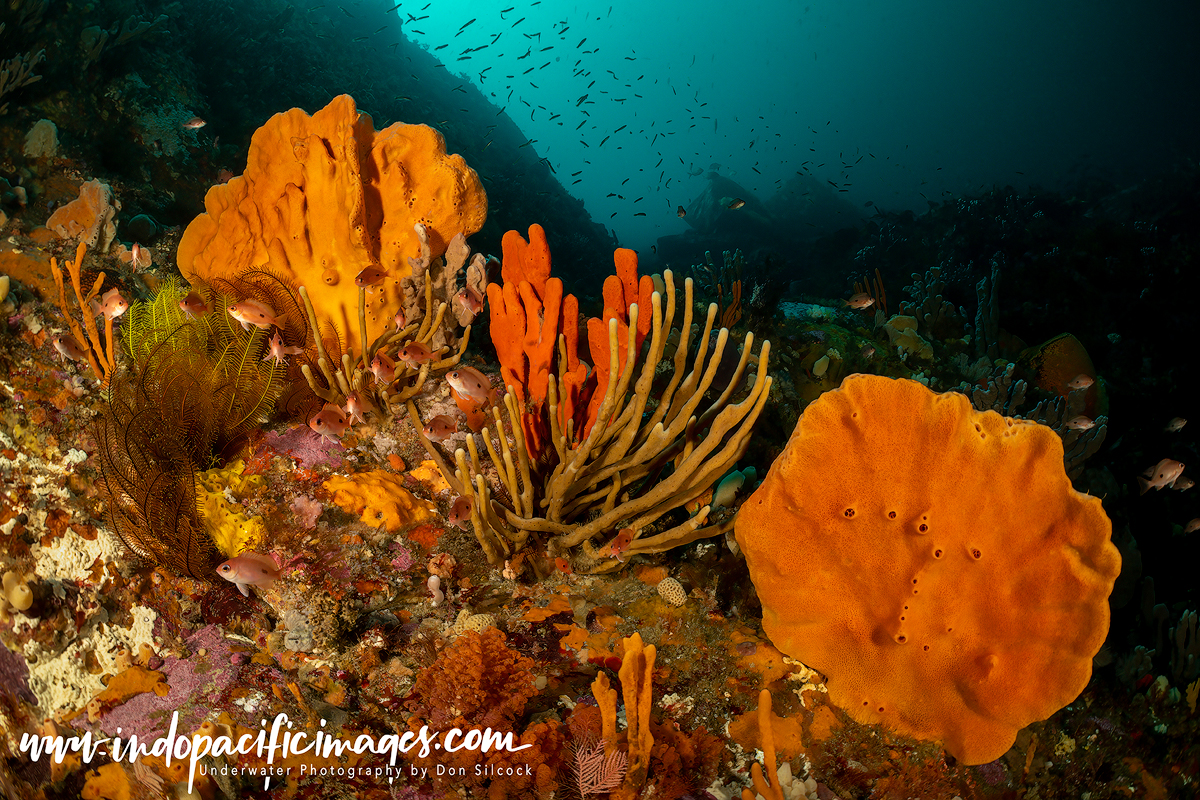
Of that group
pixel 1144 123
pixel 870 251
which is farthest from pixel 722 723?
pixel 1144 123

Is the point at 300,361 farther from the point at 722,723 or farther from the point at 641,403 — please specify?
the point at 722,723

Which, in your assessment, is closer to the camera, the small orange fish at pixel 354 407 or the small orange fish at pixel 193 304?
the small orange fish at pixel 354 407

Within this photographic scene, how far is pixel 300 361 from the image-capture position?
3385mm

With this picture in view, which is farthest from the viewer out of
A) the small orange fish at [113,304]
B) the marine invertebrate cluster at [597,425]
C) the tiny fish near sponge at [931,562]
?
the small orange fish at [113,304]

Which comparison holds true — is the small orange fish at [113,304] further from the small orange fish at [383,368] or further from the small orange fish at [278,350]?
the small orange fish at [383,368]

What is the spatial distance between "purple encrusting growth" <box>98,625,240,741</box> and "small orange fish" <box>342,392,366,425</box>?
1216 mm

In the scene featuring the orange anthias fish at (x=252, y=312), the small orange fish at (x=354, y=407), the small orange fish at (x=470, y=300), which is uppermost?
the orange anthias fish at (x=252, y=312)

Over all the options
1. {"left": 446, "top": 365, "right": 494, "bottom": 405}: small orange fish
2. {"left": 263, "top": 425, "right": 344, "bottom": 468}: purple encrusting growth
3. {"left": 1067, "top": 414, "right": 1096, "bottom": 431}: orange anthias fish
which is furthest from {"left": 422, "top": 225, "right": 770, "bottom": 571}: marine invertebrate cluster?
{"left": 1067, "top": 414, "right": 1096, "bottom": 431}: orange anthias fish

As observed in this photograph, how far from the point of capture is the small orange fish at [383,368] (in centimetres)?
293

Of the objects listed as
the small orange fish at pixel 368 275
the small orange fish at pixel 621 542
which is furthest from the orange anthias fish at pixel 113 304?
the small orange fish at pixel 621 542

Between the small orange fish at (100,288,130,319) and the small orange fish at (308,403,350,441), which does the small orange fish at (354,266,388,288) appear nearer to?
the small orange fish at (308,403,350,441)

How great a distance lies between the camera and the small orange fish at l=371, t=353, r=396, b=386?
115 inches

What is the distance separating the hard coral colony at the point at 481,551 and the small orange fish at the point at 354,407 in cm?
9

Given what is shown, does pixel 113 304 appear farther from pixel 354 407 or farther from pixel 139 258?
pixel 139 258
